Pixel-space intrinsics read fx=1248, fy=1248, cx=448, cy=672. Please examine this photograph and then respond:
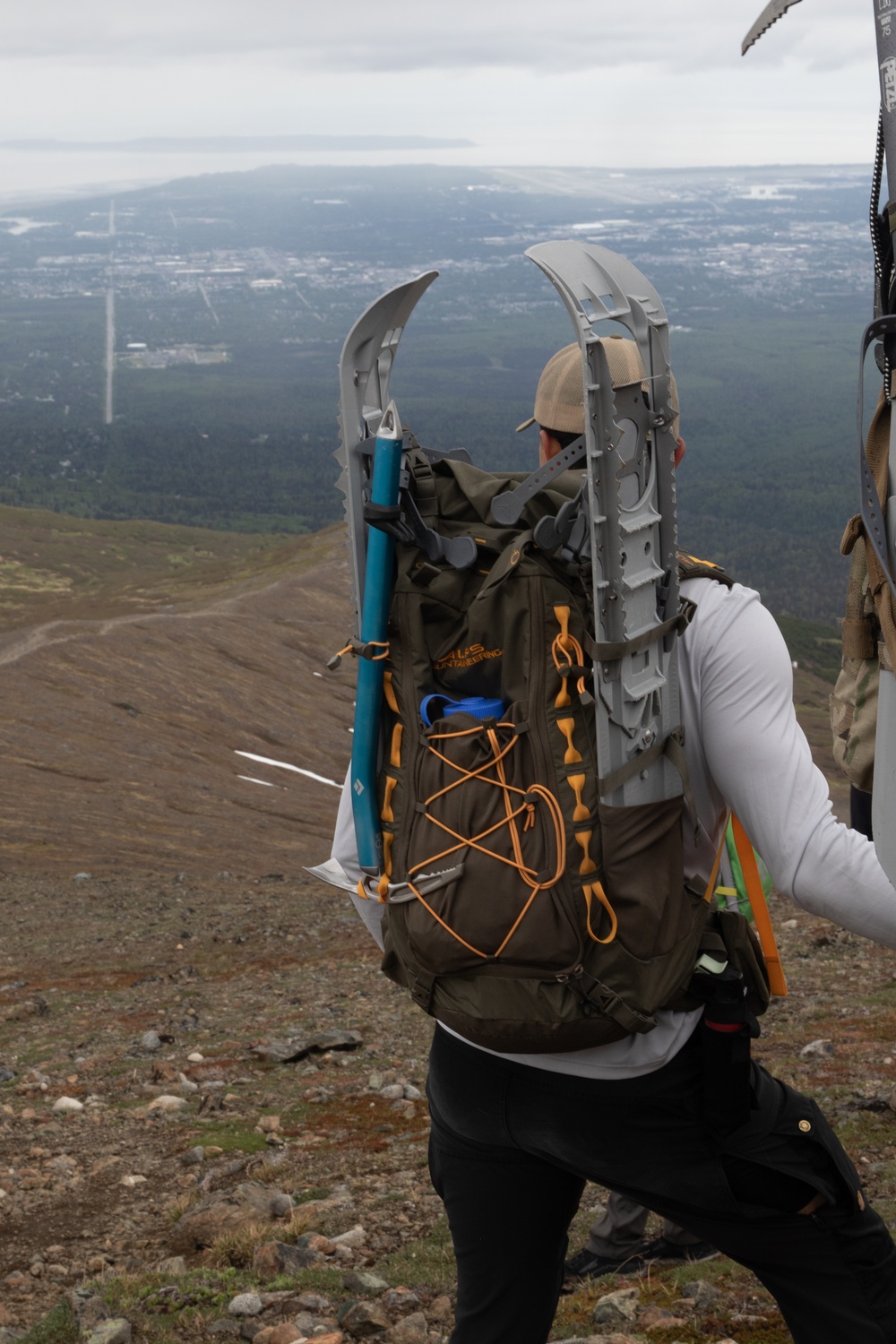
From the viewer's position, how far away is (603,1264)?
6582mm

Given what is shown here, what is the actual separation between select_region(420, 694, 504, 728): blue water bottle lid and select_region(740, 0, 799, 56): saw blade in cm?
166

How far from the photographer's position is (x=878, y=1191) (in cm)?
684

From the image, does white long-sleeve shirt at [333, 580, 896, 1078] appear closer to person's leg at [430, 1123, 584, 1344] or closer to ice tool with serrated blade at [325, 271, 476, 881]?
person's leg at [430, 1123, 584, 1344]

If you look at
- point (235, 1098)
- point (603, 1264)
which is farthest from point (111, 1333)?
point (235, 1098)

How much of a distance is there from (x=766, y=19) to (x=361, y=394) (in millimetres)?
1516

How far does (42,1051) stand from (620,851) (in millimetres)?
11273

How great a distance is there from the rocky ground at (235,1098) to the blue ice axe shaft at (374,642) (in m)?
2.93

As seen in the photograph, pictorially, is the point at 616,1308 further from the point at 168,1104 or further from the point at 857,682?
the point at 168,1104

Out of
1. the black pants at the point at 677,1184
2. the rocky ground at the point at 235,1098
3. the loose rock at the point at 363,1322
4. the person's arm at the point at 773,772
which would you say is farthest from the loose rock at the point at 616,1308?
the person's arm at the point at 773,772

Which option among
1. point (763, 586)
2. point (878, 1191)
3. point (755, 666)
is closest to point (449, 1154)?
point (755, 666)

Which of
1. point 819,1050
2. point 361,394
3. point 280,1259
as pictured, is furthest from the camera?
point 819,1050

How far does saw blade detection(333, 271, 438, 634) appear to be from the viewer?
3.65 metres

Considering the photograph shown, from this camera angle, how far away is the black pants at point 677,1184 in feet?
10.9

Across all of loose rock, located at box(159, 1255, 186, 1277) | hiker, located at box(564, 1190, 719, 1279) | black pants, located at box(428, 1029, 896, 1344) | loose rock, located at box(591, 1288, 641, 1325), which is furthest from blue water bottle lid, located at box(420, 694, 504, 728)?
loose rock, located at box(159, 1255, 186, 1277)
